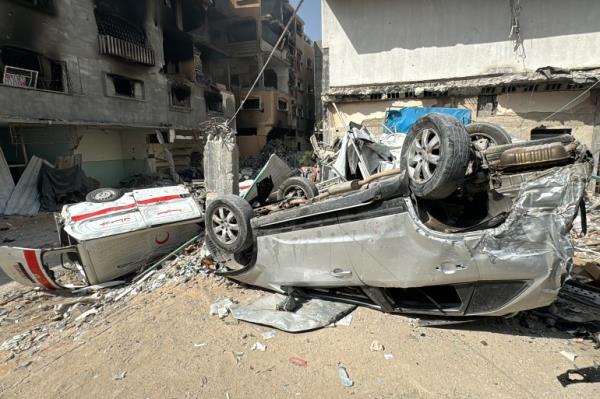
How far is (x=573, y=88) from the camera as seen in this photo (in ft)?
31.1

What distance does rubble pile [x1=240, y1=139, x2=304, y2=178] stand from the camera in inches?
894

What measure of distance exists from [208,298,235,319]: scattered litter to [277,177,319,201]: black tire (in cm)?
202

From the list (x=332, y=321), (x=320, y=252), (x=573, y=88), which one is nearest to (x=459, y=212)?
(x=320, y=252)

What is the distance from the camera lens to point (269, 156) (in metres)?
21.2

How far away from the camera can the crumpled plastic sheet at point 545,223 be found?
2498mm

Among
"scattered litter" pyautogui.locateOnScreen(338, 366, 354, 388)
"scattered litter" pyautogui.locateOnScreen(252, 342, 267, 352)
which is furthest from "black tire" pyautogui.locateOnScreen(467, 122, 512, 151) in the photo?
"scattered litter" pyautogui.locateOnScreen(252, 342, 267, 352)

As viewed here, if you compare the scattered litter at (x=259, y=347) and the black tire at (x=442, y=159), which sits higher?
the black tire at (x=442, y=159)

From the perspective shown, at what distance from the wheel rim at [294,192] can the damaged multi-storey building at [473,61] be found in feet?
21.4

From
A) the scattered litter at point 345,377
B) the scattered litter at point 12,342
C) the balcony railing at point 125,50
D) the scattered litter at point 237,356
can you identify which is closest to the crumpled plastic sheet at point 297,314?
the scattered litter at point 237,356

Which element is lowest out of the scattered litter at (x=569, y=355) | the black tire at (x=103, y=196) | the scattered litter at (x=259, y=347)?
the scattered litter at (x=259, y=347)

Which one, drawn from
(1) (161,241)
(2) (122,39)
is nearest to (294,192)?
(1) (161,241)

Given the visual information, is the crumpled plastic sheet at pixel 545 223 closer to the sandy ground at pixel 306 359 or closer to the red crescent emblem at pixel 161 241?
the sandy ground at pixel 306 359

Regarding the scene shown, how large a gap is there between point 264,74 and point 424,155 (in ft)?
95.1

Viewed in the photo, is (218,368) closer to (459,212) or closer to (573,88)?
(459,212)
